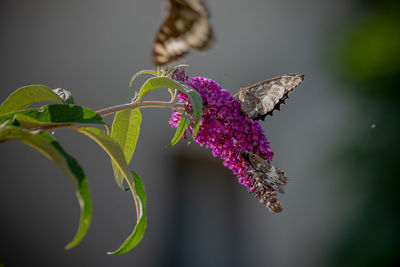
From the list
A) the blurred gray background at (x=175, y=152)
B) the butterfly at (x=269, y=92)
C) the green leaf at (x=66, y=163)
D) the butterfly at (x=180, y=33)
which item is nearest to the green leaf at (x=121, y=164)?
the green leaf at (x=66, y=163)

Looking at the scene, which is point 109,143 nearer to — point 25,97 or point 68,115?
point 68,115

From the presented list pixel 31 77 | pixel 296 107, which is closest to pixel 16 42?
pixel 31 77

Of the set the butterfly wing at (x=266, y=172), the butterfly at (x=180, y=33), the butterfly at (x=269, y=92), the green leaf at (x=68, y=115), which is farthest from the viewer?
the butterfly at (x=269, y=92)

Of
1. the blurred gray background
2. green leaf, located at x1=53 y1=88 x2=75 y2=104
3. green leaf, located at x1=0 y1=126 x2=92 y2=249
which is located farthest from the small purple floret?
the blurred gray background

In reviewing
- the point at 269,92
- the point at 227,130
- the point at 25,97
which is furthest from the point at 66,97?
the point at 269,92

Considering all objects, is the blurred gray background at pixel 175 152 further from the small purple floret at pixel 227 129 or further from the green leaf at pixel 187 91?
the green leaf at pixel 187 91

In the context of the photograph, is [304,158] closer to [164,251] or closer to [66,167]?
[164,251]
